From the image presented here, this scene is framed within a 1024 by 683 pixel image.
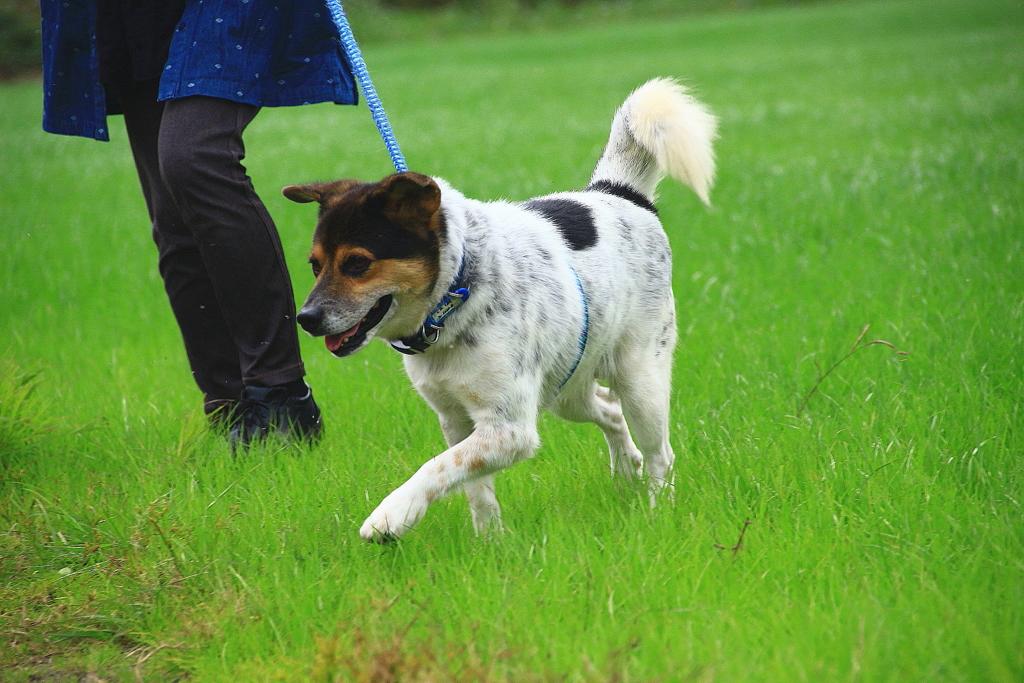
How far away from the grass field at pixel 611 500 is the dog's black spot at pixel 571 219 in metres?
0.94

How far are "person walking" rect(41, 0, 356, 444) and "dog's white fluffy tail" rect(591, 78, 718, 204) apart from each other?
1.14 metres

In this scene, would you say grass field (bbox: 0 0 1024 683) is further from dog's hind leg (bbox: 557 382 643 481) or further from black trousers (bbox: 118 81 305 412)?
black trousers (bbox: 118 81 305 412)

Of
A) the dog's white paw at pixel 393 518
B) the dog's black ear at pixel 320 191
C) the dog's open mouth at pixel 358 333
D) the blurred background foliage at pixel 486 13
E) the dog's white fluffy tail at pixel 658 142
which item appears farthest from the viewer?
the blurred background foliage at pixel 486 13

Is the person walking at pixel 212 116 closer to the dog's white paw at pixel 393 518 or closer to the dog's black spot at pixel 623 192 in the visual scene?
the dog's black spot at pixel 623 192

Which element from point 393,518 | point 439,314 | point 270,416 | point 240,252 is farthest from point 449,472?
point 240,252

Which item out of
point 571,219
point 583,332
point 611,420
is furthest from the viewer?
point 611,420

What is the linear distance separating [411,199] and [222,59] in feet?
4.19

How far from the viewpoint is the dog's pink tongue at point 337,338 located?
2.88 meters

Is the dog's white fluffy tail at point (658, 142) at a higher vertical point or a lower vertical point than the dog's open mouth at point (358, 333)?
higher

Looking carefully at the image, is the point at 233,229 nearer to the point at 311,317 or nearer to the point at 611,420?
the point at 311,317

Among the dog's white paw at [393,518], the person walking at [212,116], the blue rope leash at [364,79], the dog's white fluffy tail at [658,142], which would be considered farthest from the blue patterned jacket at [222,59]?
the dog's white paw at [393,518]

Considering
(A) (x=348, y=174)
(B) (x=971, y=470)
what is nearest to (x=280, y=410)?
(B) (x=971, y=470)

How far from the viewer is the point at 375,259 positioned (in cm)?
291

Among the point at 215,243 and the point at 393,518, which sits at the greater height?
the point at 215,243
